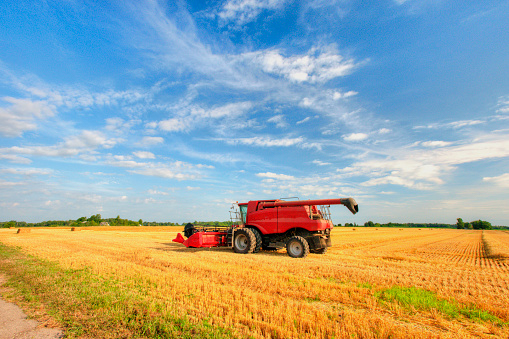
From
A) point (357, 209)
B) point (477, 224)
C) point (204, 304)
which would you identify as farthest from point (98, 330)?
point (477, 224)

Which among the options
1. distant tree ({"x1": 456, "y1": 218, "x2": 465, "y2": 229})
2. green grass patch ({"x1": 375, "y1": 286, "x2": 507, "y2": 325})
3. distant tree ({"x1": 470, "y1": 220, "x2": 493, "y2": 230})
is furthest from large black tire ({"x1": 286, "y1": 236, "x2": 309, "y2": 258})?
distant tree ({"x1": 456, "y1": 218, "x2": 465, "y2": 229})

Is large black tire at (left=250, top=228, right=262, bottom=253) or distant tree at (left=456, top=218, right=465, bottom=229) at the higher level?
distant tree at (left=456, top=218, right=465, bottom=229)

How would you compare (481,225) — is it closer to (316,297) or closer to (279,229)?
(279,229)

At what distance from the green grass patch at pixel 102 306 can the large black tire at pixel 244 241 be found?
643 centimetres

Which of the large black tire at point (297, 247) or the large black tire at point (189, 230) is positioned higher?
the large black tire at point (189, 230)

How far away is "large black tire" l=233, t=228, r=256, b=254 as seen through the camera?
12.3 metres

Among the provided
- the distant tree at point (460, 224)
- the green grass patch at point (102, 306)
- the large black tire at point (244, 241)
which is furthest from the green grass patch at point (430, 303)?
the distant tree at point (460, 224)

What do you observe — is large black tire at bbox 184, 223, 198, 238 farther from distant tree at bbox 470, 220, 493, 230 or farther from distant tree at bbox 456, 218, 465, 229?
distant tree at bbox 456, 218, 465, 229

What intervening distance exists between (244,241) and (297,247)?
2.82 m

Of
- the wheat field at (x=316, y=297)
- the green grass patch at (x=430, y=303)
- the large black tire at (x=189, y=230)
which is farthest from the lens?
the large black tire at (x=189, y=230)

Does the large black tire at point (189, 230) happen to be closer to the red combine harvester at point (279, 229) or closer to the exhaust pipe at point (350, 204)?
the red combine harvester at point (279, 229)

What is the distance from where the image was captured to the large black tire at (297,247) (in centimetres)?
1105

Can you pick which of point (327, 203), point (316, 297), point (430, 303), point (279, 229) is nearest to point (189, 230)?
point (279, 229)

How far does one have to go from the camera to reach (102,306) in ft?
15.9
